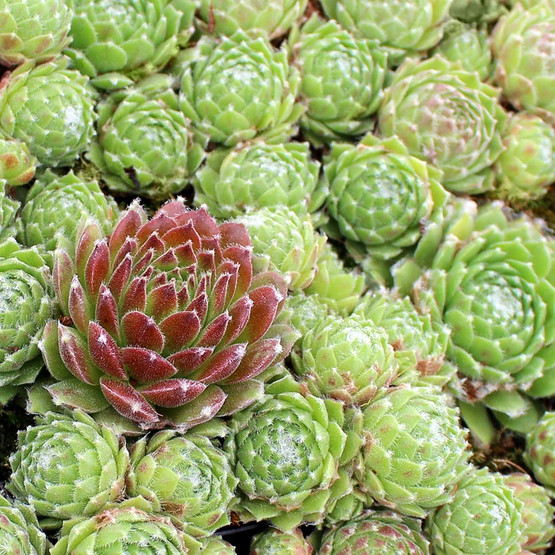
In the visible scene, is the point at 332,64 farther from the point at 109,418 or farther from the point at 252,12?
the point at 109,418

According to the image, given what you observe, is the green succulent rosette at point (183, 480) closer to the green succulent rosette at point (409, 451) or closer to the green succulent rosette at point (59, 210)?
the green succulent rosette at point (409, 451)

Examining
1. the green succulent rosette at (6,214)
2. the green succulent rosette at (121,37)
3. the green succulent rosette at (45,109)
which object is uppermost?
the green succulent rosette at (121,37)

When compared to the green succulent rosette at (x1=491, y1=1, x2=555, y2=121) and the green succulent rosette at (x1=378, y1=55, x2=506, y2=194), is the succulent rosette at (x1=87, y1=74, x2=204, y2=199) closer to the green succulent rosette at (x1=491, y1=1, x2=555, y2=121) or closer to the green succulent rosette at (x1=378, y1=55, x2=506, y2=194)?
the green succulent rosette at (x1=378, y1=55, x2=506, y2=194)

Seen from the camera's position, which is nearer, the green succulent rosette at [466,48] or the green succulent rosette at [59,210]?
the green succulent rosette at [59,210]

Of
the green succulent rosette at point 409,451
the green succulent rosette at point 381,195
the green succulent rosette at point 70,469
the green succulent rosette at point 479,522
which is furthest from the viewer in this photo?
the green succulent rosette at point 381,195

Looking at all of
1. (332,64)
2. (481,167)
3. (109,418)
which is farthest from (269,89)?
(109,418)

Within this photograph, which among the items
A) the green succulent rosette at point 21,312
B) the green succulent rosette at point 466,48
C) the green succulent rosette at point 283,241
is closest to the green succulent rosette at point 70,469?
the green succulent rosette at point 21,312
